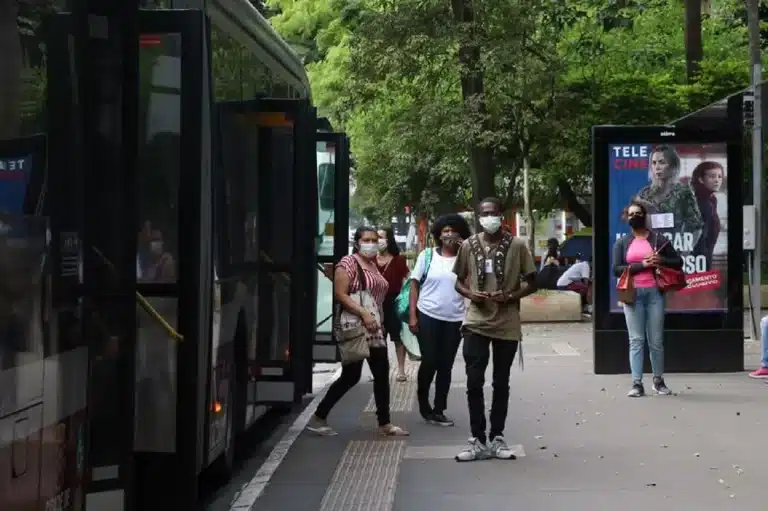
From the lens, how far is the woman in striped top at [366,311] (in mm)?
9984

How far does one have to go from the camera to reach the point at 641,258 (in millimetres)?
12172

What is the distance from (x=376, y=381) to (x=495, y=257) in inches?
70.2

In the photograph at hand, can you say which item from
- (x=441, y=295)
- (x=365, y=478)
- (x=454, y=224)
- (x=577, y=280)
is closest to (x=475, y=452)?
(x=365, y=478)

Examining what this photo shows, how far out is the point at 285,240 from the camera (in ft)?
32.9

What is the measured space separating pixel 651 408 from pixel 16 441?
8.38 m

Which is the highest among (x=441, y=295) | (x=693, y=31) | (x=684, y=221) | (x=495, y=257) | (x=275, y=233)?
(x=693, y=31)

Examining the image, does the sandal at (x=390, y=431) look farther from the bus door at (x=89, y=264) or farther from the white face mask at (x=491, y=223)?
the bus door at (x=89, y=264)

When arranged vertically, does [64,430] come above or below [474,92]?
below

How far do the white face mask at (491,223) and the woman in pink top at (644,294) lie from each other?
353 centimetres

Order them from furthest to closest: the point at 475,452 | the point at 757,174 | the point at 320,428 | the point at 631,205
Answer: the point at 757,174 → the point at 631,205 → the point at 320,428 → the point at 475,452

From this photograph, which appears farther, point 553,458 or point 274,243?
point 274,243

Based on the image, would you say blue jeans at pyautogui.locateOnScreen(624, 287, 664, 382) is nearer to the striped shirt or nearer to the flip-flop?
the flip-flop

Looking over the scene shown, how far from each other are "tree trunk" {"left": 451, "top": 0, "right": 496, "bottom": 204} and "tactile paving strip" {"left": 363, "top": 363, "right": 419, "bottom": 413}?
9909mm

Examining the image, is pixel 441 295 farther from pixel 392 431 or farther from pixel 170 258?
pixel 170 258
